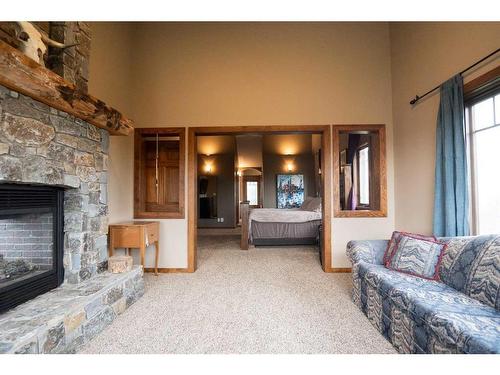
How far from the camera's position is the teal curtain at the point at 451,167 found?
223cm

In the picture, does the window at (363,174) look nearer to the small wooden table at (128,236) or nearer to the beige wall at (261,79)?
the beige wall at (261,79)

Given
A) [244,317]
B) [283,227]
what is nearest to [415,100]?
[244,317]

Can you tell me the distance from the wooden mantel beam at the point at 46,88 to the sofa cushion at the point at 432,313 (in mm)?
2635

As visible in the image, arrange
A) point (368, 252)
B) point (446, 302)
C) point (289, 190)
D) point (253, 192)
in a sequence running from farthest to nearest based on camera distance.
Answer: point (253, 192) < point (289, 190) < point (368, 252) < point (446, 302)

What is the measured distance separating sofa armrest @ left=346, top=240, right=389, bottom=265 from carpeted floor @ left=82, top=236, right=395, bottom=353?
0.46 m

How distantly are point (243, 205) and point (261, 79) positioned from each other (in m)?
2.60

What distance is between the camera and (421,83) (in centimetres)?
292

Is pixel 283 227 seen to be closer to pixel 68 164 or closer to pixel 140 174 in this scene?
pixel 140 174

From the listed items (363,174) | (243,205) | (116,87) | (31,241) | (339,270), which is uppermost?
(116,87)

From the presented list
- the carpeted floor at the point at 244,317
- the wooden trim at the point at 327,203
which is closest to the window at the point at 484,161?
the carpeted floor at the point at 244,317

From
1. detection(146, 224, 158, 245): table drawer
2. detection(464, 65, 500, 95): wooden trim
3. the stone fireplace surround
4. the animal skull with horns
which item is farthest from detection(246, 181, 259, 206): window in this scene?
the animal skull with horns

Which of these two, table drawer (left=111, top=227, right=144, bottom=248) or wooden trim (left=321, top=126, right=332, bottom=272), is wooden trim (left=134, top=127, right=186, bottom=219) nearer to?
table drawer (left=111, top=227, right=144, bottom=248)

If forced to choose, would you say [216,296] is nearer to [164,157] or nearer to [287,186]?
[164,157]

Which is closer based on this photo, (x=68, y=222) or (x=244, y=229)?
(x=68, y=222)
